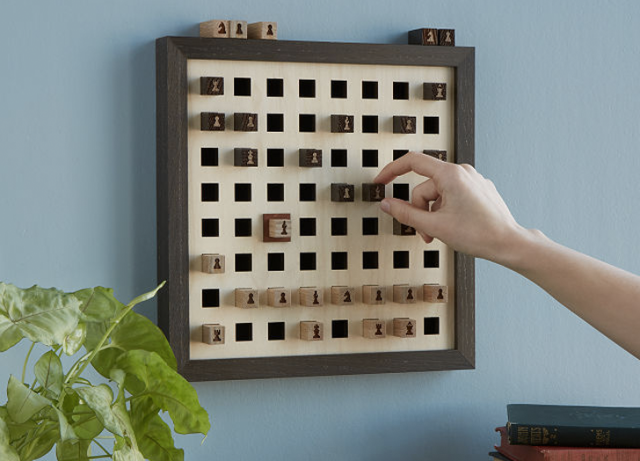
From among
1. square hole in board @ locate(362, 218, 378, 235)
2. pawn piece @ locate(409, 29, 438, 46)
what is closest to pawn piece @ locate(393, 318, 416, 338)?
square hole in board @ locate(362, 218, 378, 235)

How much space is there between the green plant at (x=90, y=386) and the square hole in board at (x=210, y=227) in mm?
164

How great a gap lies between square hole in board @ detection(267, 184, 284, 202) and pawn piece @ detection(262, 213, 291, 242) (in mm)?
20

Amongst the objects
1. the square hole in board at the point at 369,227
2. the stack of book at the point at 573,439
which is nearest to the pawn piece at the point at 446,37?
the square hole in board at the point at 369,227

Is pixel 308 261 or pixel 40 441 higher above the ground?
pixel 308 261

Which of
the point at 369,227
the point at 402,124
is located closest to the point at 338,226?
the point at 369,227

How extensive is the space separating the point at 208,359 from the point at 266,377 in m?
0.07

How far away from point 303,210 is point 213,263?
119mm

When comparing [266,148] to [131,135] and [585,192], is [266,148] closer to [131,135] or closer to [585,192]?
[131,135]

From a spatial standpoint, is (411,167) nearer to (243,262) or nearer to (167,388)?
(243,262)

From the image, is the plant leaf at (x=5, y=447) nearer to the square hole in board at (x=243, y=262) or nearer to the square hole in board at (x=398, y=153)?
the square hole in board at (x=243, y=262)

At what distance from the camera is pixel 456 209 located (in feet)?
2.97

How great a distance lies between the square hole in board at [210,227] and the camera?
95 centimetres

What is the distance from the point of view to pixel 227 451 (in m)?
0.99

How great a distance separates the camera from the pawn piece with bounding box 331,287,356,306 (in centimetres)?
97
